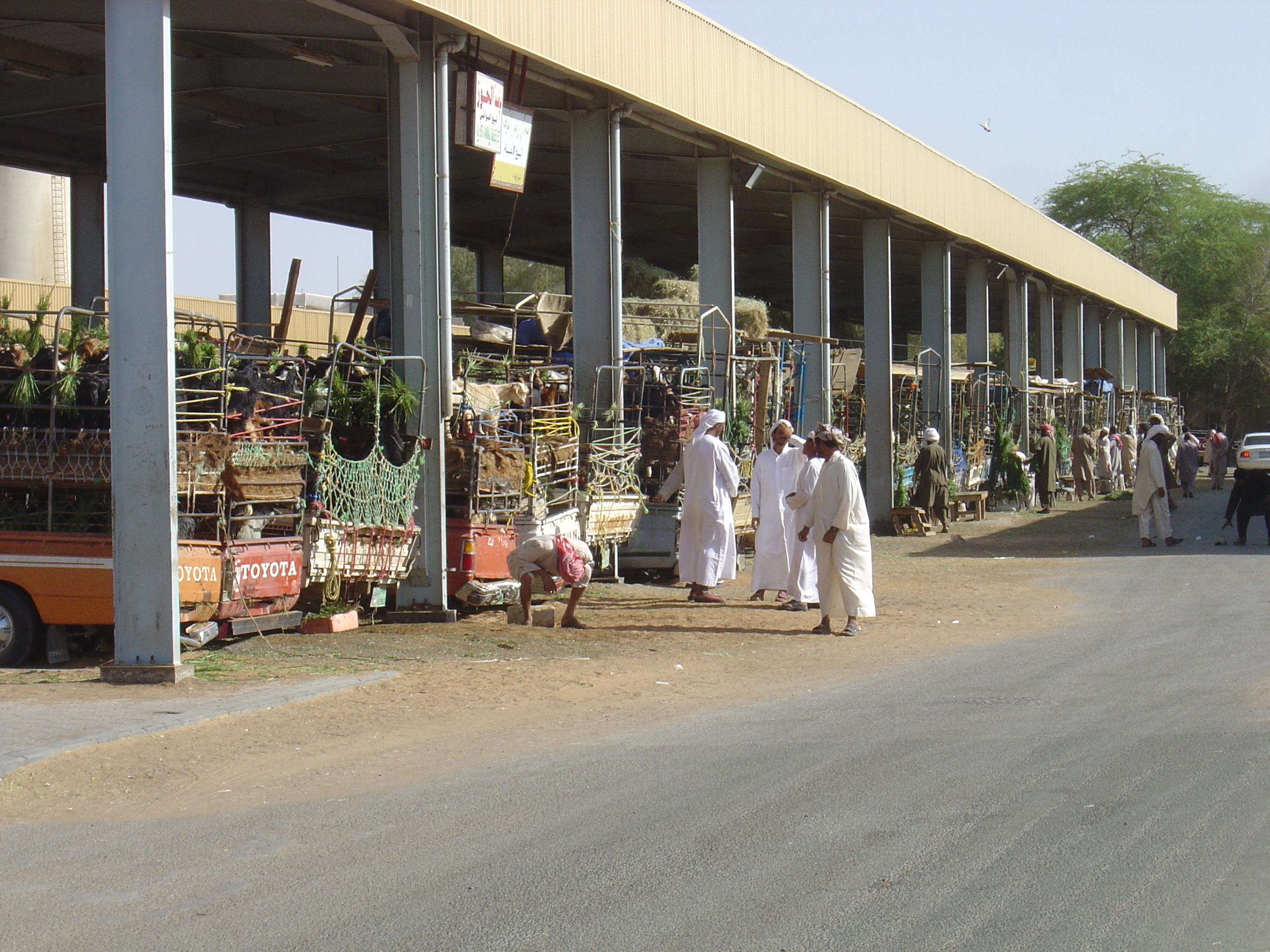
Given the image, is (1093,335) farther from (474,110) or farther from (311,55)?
(311,55)

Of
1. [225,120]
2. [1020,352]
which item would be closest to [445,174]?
[225,120]

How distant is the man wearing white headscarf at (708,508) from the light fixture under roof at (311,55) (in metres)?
6.00

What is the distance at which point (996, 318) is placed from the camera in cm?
6475

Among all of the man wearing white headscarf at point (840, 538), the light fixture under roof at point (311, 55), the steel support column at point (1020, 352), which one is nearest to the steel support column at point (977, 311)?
the steel support column at point (1020, 352)

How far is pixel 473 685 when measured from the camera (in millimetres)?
9516

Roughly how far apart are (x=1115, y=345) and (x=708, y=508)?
40595 millimetres

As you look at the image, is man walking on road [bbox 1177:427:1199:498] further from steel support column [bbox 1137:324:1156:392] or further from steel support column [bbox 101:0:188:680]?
steel support column [bbox 101:0:188:680]

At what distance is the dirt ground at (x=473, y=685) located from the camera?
6770 mm

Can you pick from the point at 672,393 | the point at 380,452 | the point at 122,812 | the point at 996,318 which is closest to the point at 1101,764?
the point at 122,812

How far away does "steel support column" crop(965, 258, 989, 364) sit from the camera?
3281 cm

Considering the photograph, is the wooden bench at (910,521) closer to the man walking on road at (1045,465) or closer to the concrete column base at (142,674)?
the man walking on road at (1045,465)

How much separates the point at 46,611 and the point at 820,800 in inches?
277

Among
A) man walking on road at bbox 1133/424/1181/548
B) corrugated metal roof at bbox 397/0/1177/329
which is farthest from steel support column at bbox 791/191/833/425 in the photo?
man walking on road at bbox 1133/424/1181/548

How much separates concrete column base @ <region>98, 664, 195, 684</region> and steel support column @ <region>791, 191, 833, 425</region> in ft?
49.8
